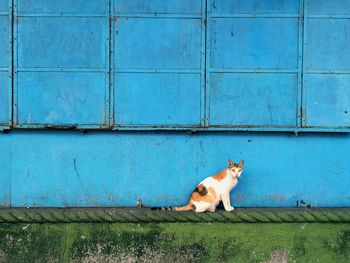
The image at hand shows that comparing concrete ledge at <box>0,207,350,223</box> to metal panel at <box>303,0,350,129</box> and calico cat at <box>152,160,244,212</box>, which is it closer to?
calico cat at <box>152,160,244,212</box>

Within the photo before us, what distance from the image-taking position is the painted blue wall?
18.0 feet

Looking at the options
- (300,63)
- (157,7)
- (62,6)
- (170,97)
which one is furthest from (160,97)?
(300,63)

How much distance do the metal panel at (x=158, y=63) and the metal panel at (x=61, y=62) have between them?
0.16 m

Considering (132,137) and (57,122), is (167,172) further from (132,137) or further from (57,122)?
(57,122)

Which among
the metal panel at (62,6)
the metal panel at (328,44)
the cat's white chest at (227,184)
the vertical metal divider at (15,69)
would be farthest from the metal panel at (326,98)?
the vertical metal divider at (15,69)

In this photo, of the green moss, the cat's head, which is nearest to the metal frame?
the cat's head

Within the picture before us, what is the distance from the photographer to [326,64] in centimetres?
542

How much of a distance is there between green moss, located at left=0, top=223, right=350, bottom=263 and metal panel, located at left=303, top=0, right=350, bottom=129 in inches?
41.6

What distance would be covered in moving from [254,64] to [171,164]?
1.24 m

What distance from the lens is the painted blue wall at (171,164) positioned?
5492 millimetres

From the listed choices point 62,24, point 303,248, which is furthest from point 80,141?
point 303,248

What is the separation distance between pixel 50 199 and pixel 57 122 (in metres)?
0.75

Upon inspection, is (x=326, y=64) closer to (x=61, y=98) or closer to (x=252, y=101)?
(x=252, y=101)

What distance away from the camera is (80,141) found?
18.1ft
